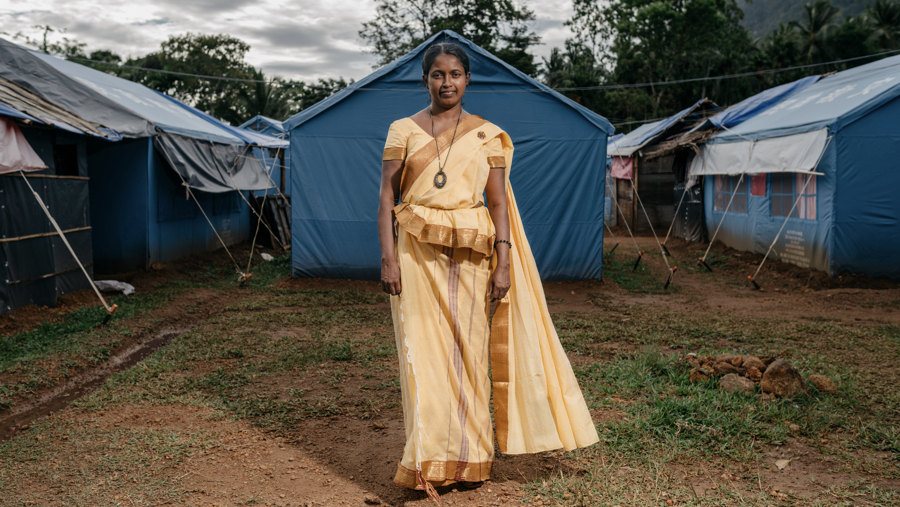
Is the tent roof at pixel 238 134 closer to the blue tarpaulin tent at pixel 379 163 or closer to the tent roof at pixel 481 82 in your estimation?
the blue tarpaulin tent at pixel 379 163

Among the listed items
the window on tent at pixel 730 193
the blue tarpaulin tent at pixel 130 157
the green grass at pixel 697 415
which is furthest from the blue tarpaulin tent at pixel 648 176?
the green grass at pixel 697 415

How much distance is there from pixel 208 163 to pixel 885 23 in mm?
37998

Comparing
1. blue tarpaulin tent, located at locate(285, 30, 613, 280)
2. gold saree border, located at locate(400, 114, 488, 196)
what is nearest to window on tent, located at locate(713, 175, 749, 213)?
blue tarpaulin tent, located at locate(285, 30, 613, 280)

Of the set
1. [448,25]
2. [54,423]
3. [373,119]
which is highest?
[448,25]

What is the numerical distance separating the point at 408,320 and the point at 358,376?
209cm

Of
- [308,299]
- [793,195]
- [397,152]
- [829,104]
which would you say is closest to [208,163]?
[308,299]

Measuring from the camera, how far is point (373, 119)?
338 inches

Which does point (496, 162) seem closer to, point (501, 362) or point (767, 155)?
point (501, 362)

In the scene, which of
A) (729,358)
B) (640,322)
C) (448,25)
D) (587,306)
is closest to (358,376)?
(729,358)

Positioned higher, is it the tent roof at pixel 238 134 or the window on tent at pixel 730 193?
the tent roof at pixel 238 134

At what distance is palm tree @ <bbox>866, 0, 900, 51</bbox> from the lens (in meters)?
32.9

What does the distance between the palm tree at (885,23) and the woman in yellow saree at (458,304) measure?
38.0m

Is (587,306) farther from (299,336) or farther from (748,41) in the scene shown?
(748,41)

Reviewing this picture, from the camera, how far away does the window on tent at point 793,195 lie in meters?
9.27
